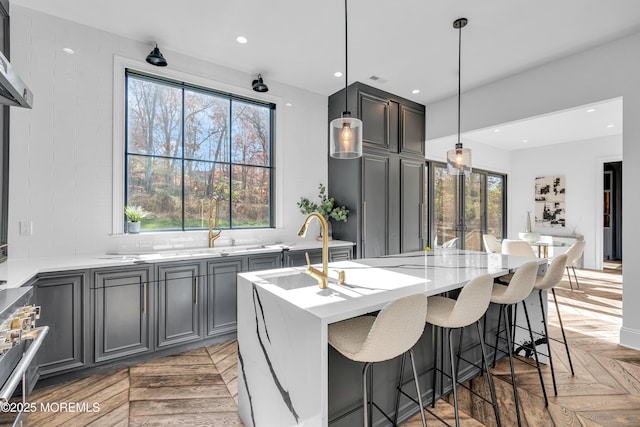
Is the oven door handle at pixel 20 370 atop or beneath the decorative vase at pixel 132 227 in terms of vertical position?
beneath

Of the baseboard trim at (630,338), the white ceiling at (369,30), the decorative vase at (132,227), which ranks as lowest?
the baseboard trim at (630,338)

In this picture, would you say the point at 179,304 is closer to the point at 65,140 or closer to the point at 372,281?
the point at 65,140

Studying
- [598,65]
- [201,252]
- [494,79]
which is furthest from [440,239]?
[201,252]

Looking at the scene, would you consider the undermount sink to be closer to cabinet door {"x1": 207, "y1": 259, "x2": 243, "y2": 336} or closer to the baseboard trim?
cabinet door {"x1": 207, "y1": 259, "x2": 243, "y2": 336}

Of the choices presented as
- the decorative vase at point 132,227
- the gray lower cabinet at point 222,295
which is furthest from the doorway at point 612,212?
the decorative vase at point 132,227

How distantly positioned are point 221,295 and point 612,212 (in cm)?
986

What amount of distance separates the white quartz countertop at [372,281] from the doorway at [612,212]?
775 centimetres

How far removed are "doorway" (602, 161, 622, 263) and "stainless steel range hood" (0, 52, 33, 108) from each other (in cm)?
1084

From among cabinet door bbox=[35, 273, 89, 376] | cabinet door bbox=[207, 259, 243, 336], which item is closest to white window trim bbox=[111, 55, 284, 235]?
cabinet door bbox=[35, 273, 89, 376]

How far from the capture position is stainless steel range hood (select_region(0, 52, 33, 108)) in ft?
4.58

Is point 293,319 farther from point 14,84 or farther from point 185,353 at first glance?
point 185,353

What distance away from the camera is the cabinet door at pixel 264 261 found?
10.7 ft

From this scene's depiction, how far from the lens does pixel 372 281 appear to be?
1874 millimetres

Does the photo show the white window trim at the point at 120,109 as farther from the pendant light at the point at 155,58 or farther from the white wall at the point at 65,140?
the pendant light at the point at 155,58
